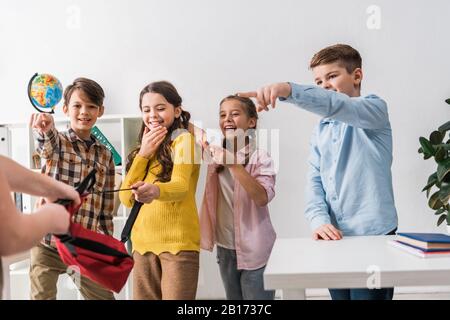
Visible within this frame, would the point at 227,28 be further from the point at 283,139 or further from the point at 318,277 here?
the point at 318,277

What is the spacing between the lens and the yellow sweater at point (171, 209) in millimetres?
1560

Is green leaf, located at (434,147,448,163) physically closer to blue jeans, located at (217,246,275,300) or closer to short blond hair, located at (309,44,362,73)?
→ short blond hair, located at (309,44,362,73)

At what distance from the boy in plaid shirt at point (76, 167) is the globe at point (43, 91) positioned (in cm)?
49

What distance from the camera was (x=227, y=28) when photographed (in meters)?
2.80

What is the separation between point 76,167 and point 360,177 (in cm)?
111

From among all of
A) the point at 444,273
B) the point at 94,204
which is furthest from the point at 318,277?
the point at 94,204

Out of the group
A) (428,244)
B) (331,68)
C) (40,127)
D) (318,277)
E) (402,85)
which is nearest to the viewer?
(318,277)

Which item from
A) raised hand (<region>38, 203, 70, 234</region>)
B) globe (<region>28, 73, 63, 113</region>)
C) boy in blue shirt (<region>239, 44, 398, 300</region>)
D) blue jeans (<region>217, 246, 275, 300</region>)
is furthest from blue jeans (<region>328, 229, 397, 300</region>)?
globe (<region>28, 73, 63, 113</region>)

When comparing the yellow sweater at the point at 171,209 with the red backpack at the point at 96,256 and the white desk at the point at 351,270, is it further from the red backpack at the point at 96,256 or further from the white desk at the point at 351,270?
the white desk at the point at 351,270

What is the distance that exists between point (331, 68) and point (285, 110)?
4.15 feet

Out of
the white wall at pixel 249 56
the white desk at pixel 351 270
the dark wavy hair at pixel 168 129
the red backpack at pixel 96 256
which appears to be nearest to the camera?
the white desk at pixel 351 270

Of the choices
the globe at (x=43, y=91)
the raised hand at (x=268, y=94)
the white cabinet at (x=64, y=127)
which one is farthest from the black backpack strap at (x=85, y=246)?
the globe at (x=43, y=91)

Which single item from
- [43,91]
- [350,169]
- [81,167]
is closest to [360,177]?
[350,169]
